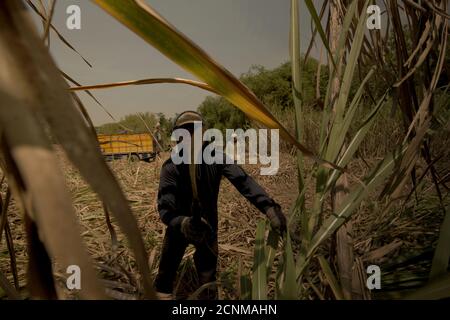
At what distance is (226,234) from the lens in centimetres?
231

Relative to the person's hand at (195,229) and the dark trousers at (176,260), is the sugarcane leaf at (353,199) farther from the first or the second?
the dark trousers at (176,260)

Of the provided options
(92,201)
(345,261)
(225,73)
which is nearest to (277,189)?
(92,201)

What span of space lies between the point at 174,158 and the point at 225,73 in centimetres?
139

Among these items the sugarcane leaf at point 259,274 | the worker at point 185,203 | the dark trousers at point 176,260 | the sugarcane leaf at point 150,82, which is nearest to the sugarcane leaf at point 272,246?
the sugarcane leaf at point 259,274

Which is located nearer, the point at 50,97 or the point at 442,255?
the point at 50,97

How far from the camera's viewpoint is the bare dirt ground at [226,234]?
2.75ft

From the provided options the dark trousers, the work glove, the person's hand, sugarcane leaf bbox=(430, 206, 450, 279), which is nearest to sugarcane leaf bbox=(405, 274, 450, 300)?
sugarcane leaf bbox=(430, 206, 450, 279)

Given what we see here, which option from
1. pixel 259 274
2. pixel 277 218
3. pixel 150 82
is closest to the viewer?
pixel 150 82

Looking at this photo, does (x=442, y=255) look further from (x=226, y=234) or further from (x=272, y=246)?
(x=226, y=234)

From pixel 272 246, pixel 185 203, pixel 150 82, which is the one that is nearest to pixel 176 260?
pixel 185 203

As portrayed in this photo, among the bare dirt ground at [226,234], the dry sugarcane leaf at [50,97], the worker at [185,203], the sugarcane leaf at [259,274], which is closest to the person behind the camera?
the dry sugarcane leaf at [50,97]

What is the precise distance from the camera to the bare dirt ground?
84cm

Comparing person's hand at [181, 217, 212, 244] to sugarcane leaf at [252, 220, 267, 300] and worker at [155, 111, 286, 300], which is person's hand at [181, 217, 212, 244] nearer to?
worker at [155, 111, 286, 300]

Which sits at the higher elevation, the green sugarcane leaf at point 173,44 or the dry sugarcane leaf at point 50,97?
the green sugarcane leaf at point 173,44
